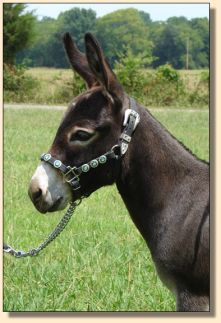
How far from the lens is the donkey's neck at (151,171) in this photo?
3.42 m

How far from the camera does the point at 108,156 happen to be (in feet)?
11.1

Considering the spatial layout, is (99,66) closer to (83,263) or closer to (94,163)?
(94,163)

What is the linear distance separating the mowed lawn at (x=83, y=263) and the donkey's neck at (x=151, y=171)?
98cm

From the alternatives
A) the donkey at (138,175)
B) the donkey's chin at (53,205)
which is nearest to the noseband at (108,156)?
the donkey at (138,175)

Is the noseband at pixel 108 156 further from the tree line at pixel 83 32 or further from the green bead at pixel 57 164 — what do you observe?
the tree line at pixel 83 32

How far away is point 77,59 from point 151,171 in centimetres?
86

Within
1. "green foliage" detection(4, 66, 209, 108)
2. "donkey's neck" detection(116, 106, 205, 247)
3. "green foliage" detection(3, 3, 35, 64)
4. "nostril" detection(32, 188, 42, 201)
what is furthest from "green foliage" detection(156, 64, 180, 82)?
"nostril" detection(32, 188, 42, 201)

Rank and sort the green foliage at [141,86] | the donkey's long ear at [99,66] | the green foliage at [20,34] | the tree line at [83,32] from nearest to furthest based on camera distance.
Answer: the donkey's long ear at [99,66]
the tree line at [83,32]
the green foliage at [20,34]
the green foliage at [141,86]

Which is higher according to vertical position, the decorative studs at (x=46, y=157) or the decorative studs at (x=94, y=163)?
the decorative studs at (x=46, y=157)

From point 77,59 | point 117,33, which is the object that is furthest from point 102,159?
point 117,33

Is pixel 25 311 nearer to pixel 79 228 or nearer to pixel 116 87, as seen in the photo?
pixel 116 87

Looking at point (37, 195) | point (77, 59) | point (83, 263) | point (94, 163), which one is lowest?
point (83, 263)

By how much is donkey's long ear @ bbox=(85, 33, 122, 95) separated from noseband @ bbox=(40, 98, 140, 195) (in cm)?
16

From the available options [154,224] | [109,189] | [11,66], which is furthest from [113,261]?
[11,66]
